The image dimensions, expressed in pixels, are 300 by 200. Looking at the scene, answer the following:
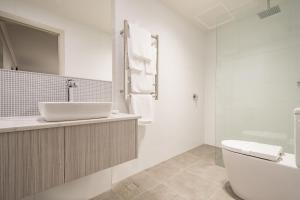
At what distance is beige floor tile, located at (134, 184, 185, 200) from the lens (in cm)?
134

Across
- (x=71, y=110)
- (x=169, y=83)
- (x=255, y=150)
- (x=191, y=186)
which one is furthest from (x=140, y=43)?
(x=191, y=186)

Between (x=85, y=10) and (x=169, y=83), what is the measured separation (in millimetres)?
1341

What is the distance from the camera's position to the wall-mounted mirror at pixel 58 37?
3.39ft

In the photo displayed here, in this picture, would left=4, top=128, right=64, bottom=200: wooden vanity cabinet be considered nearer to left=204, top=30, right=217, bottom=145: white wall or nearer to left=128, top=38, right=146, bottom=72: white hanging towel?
left=128, top=38, right=146, bottom=72: white hanging towel

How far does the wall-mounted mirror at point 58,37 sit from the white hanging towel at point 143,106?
0.38m

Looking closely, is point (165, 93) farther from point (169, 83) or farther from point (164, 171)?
point (164, 171)

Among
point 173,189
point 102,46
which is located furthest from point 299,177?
point 102,46

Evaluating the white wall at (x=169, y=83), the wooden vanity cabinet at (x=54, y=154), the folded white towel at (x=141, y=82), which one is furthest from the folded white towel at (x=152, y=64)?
the wooden vanity cabinet at (x=54, y=154)

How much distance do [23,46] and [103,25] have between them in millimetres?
700

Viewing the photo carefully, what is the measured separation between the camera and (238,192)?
1343mm

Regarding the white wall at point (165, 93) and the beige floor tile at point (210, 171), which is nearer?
the white wall at point (165, 93)

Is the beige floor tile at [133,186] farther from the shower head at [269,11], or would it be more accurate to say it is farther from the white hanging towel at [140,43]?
the shower head at [269,11]

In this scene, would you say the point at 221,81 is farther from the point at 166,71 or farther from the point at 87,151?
the point at 87,151

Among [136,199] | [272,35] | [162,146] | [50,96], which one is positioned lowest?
[136,199]
